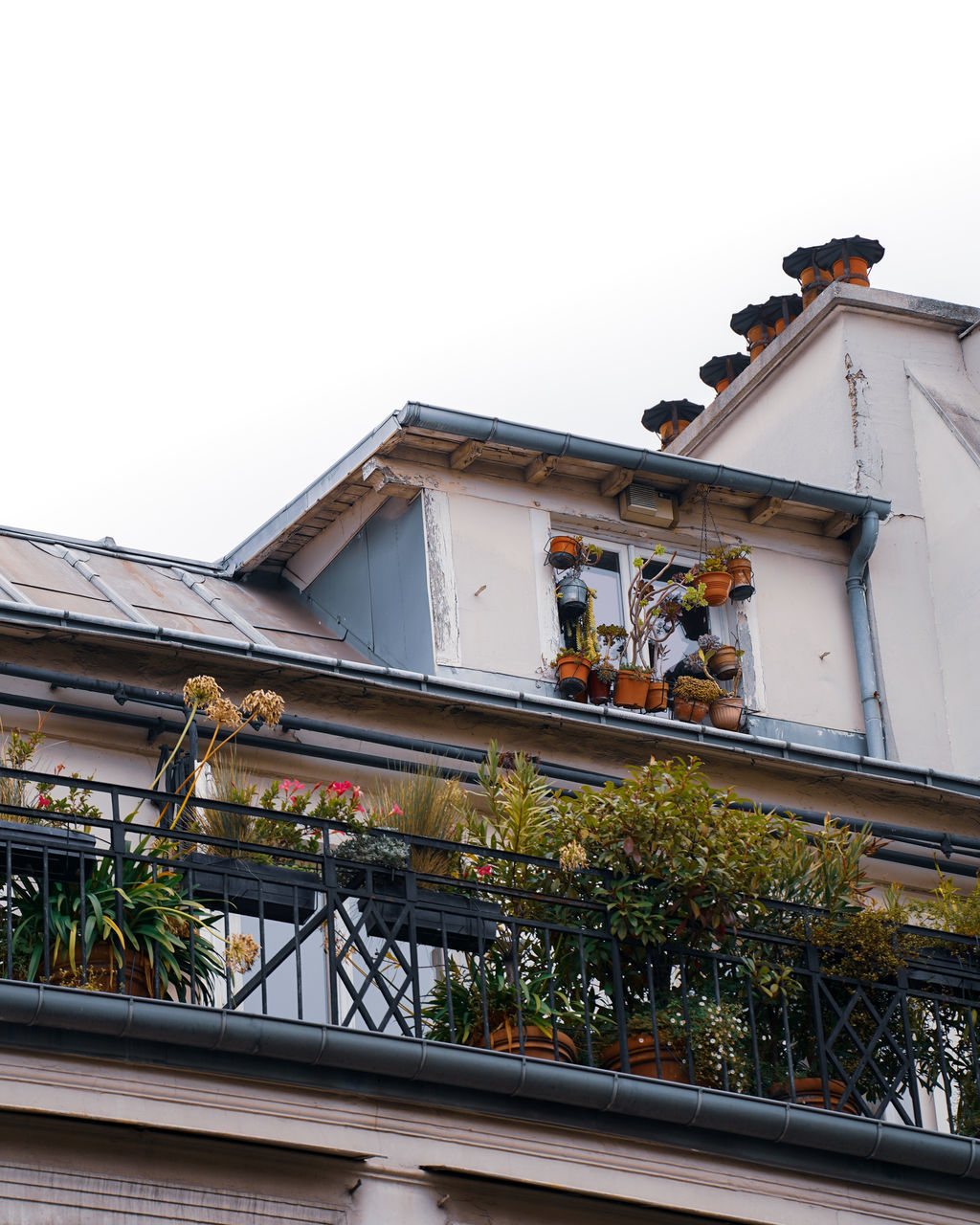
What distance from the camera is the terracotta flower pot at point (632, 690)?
1359cm

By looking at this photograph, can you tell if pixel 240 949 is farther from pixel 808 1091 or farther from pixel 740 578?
pixel 740 578

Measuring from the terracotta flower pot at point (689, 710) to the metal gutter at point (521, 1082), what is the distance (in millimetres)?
4187

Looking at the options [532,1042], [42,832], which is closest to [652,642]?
[532,1042]

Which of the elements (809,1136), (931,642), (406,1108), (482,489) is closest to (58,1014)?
(406,1108)

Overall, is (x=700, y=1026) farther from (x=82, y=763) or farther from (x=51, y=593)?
(x=51, y=593)

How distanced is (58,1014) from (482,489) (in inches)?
254

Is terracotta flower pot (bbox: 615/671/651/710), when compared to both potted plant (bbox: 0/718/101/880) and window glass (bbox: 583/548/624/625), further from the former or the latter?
potted plant (bbox: 0/718/101/880)

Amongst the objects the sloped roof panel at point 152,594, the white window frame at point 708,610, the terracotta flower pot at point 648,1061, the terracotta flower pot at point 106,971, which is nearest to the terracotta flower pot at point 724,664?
the white window frame at point 708,610

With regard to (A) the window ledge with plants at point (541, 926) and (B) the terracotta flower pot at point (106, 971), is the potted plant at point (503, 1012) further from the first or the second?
(B) the terracotta flower pot at point (106, 971)

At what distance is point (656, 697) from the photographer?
540 inches

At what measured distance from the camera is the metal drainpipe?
14.6m

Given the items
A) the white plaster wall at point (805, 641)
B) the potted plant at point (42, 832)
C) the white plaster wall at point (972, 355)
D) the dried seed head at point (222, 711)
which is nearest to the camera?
the potted plant at point (42, 832)

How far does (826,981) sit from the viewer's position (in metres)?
10.6

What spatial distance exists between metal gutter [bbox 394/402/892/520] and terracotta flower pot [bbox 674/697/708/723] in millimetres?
1684
